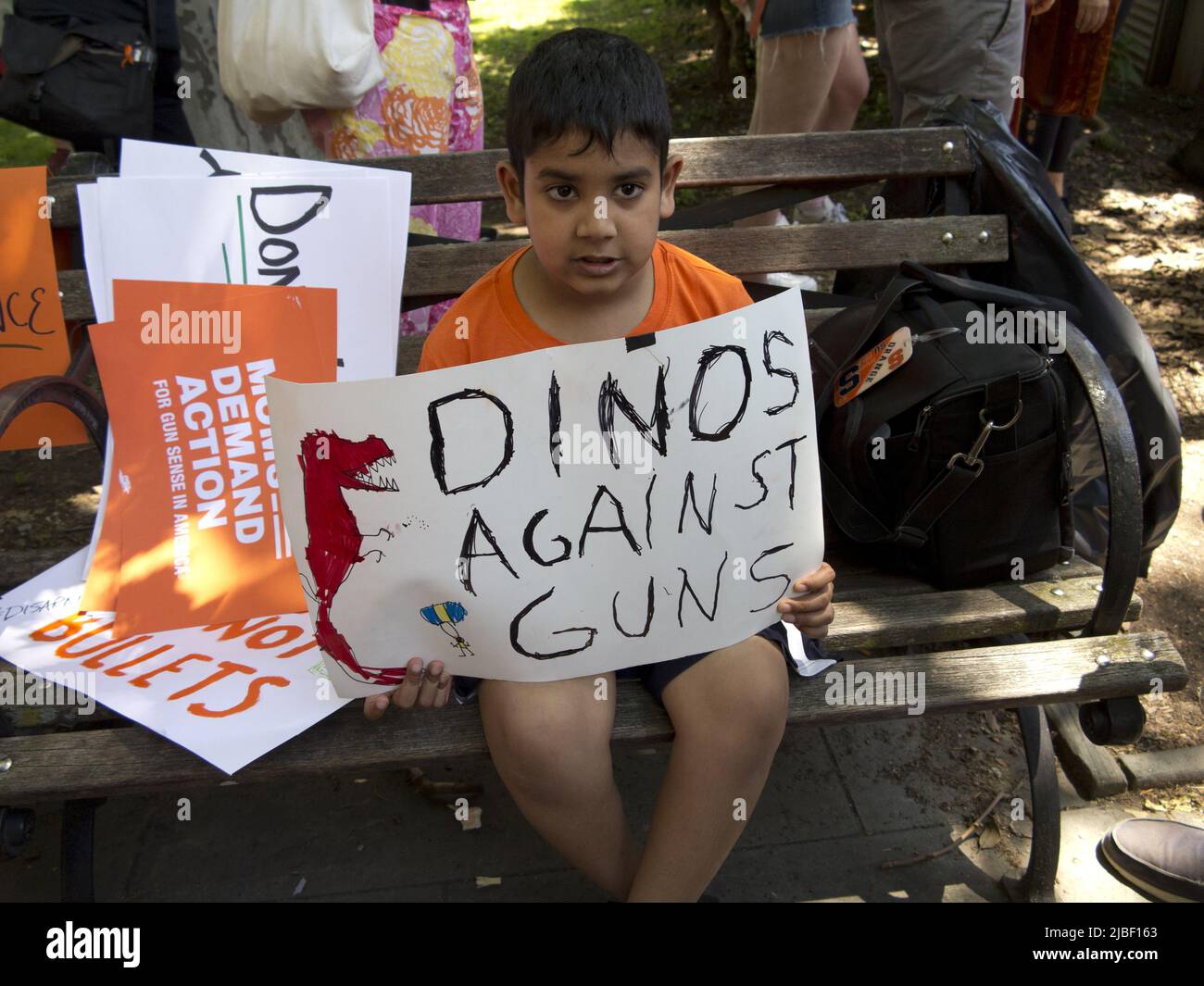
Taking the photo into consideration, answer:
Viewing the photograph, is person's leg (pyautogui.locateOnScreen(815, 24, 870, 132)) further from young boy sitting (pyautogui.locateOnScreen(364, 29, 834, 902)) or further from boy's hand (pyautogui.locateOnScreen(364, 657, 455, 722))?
boy's hand (pyautogui.locateOnScreen(364, 657, 455, 722))

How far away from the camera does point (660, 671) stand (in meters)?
1.74

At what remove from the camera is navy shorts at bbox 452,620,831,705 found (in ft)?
5.62

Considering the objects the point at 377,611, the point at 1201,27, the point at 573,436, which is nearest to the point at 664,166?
the point at 573,436

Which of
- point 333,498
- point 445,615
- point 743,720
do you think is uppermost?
point 333,498

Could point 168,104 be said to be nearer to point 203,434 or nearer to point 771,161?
point 203,434

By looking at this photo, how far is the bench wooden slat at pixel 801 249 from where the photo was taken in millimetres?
2402

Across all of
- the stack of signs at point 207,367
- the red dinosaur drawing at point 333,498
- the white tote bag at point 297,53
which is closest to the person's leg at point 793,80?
the white tote bag at point 297,53

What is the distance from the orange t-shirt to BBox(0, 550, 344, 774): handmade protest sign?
0.60m

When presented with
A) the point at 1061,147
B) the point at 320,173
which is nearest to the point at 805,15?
the point at 320,173

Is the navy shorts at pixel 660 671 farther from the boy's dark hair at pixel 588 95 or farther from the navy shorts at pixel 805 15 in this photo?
the navy shorts at pixel 805 15

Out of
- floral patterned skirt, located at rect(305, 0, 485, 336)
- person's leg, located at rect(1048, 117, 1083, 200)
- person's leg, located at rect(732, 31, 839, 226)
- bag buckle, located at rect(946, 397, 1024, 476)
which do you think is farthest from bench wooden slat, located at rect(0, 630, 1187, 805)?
person's leg, located at rect(1048, 117, 1083, 200)

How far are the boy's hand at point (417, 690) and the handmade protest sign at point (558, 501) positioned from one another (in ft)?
0.07

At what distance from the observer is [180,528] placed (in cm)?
219

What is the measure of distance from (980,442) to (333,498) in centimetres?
112
